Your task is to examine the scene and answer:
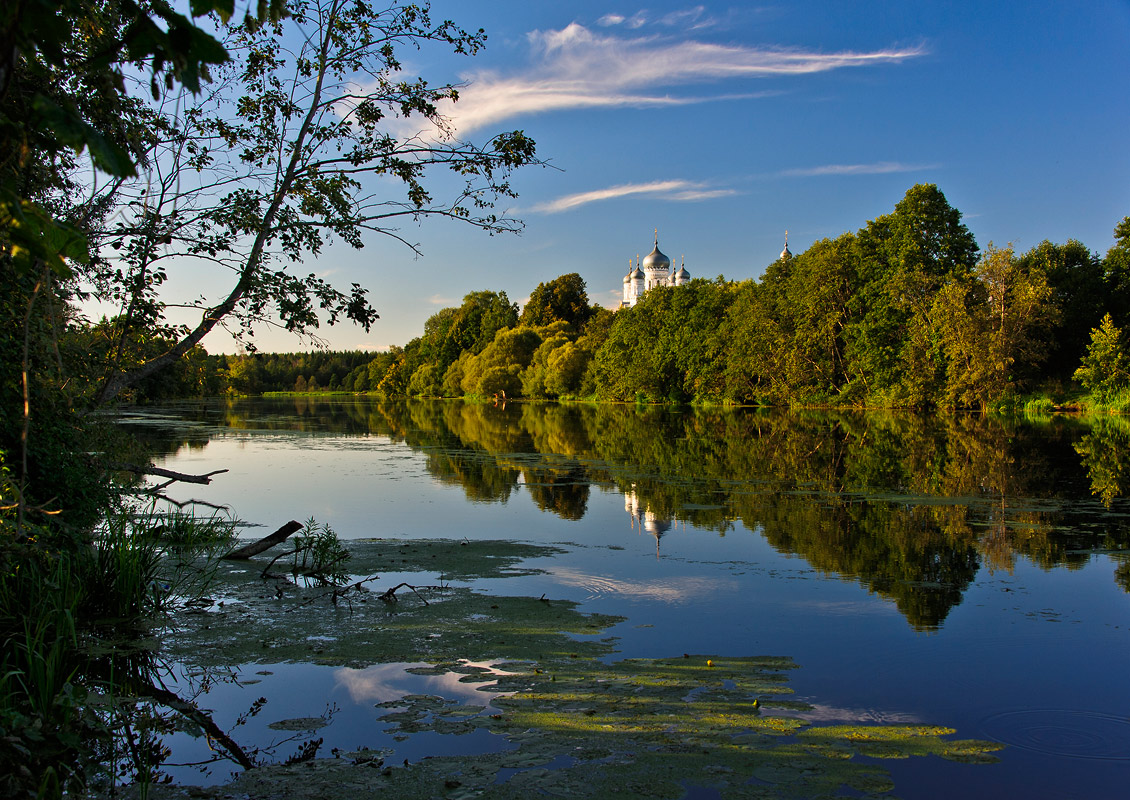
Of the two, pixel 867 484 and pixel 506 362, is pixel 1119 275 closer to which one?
pixel 867 484

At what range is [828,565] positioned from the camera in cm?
974

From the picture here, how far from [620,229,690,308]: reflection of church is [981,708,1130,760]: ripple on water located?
97226mm

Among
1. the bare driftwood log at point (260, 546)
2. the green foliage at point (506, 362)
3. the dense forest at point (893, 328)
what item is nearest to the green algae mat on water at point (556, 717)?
the bare driftwood log at point (260, 546)

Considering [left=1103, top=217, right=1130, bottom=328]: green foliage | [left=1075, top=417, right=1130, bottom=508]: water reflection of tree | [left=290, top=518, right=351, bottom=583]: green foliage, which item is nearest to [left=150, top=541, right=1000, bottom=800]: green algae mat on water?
[left=290, top=518, right=351, bottom=583]: green foliage

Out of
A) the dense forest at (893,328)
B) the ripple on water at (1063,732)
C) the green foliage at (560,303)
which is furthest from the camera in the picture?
the green foliage at (560,303)

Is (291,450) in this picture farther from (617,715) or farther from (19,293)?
(617,715)

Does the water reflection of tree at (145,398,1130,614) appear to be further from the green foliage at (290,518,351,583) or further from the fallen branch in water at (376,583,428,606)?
the green foliage at (290,518,351,583)

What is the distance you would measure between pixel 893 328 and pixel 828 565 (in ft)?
134

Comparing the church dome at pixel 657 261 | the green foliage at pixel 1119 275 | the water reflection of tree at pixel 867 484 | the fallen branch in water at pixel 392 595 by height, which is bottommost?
the fallen branch in water at pixel 392 595

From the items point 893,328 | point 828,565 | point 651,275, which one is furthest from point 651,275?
point 828,565

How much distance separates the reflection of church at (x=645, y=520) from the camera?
12039mm

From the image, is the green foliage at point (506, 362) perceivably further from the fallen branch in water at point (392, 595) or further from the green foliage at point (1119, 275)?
the fallen branch in water at point (392, 595)

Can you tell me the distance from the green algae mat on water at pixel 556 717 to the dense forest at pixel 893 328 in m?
26.8

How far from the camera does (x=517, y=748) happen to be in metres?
4.41
